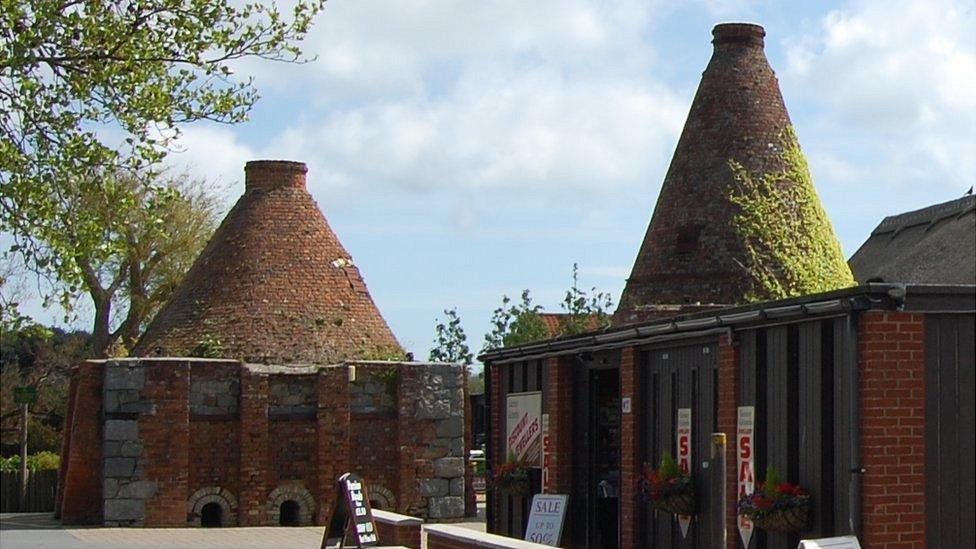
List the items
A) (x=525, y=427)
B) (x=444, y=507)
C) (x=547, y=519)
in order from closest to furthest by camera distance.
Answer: (x=547, y=519), (x=525, y=427), (x=444, y=507)

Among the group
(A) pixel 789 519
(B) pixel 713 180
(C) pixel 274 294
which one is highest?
(B) pixel 713 180

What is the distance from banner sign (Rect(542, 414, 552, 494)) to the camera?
1772 cm

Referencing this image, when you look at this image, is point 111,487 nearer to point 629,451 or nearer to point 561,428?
point 561,428

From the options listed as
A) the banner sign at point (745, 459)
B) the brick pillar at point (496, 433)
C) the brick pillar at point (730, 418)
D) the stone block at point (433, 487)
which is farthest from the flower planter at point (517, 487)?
the stone block at point (433, 487)

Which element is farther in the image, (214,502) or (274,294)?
(274,294)

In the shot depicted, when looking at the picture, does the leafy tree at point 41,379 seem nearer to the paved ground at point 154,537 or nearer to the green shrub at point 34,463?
the green shrub at point 34,463

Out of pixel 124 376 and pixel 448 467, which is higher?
pixel 124 376

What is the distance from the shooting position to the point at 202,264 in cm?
3234

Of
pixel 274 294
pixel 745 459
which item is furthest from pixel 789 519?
pixel 274 294

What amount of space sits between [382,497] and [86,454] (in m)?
5.17

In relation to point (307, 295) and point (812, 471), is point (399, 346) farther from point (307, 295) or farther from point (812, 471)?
point (812, 471)

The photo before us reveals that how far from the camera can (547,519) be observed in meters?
17.3

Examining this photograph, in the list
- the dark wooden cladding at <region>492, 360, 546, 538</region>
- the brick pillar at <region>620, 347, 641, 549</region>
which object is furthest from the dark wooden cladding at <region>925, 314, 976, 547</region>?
the dark wooden cladding at <region>492, 360, 546, 538</region>

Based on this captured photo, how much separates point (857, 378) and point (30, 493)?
2500cm
